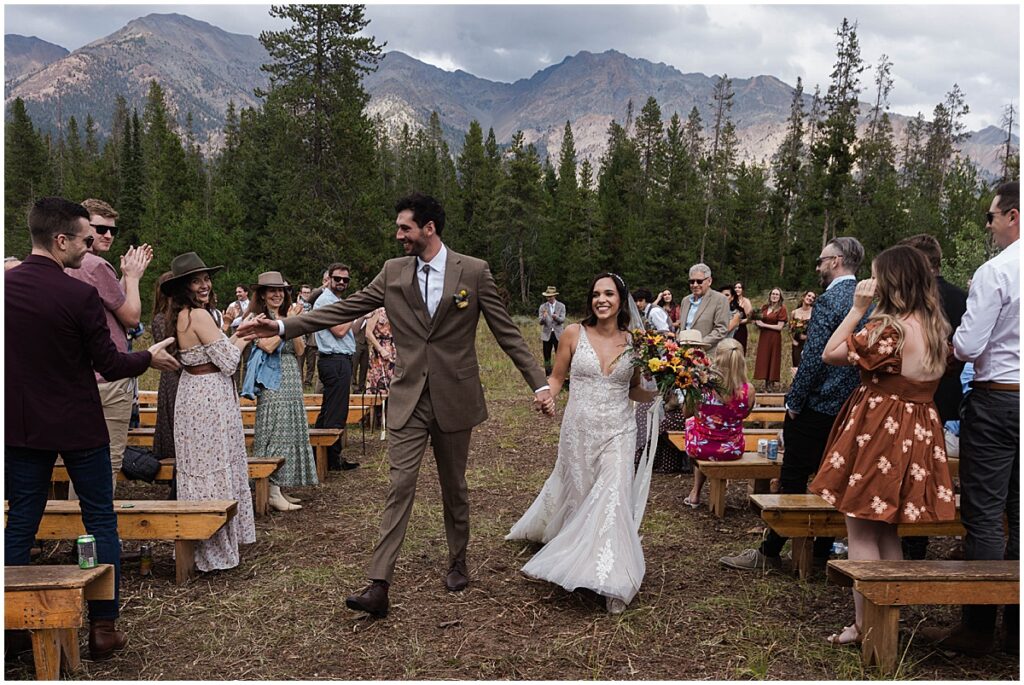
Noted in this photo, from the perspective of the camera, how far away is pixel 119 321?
515cm

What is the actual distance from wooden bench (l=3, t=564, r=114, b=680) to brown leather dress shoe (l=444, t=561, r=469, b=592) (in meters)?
2.13

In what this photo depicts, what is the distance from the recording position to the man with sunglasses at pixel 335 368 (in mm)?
8195

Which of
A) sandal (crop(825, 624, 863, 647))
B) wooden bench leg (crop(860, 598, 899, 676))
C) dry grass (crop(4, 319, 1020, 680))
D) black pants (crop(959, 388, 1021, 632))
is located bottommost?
dry grass (crop(4, 319, 1020, 680))

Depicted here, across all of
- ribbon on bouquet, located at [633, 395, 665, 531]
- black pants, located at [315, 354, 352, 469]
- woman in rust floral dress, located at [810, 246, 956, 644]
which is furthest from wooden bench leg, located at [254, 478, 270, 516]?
woman in rust floral dress, located at [810, 246, 956, 644]

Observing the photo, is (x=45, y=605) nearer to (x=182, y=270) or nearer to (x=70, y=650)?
(x=70, y=650)

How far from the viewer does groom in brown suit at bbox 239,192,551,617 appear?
453cm

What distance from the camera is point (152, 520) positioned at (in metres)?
4.82

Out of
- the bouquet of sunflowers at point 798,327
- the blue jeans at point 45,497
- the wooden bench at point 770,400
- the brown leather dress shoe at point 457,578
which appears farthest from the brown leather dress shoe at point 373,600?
the bouquet of sunflowers at point 798,327

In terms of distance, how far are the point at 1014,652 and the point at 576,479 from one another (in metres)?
2.56

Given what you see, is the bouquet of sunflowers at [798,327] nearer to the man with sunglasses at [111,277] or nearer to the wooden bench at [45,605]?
the man with sunglasses at [111,277]

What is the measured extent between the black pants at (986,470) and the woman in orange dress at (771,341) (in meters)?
10.1

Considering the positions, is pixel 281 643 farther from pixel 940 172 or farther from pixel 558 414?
pixel 940 172

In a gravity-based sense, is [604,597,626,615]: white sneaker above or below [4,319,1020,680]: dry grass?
above

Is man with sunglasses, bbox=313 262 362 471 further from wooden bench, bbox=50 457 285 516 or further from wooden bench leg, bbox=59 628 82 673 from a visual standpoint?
wooden bench leg, bbox=59 628 82 673
